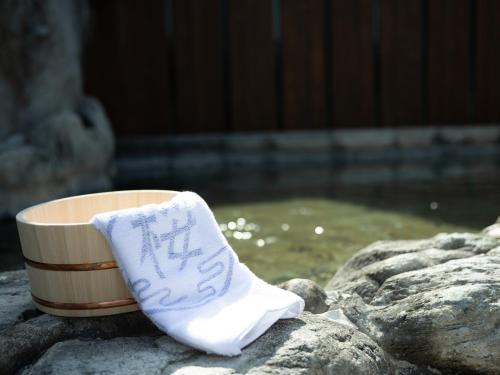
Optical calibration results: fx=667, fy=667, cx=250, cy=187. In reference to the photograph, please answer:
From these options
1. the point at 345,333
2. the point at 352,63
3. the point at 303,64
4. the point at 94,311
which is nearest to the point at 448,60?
the point at 352,63

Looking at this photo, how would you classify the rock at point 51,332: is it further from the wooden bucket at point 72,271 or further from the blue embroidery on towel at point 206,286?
the blue embroidery on towel at point 206,286

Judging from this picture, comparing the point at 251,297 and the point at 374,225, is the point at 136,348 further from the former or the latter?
the point at 374,225

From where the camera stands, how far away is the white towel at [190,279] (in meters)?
1.77

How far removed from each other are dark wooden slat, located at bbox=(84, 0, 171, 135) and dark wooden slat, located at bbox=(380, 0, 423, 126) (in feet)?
9.48

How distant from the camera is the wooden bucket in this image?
186 centimetres

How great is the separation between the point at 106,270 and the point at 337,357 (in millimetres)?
691

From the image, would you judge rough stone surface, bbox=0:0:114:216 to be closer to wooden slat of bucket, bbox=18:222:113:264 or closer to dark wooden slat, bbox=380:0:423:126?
wooden slat of bucket, bbox=18:222:113:264

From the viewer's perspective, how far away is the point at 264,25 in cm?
862

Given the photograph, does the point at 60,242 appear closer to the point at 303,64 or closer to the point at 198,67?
the point at 198,67

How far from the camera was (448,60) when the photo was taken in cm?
891

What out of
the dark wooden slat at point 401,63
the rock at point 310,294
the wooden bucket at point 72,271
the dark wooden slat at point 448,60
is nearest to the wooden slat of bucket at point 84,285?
the wooden bucket at point 72,271

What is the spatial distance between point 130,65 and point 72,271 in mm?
7026

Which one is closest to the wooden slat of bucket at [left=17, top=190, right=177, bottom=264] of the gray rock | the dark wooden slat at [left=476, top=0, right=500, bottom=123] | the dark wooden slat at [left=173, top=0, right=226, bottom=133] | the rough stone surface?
the gray rock

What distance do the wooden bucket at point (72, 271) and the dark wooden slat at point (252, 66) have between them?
6808 millimetres
